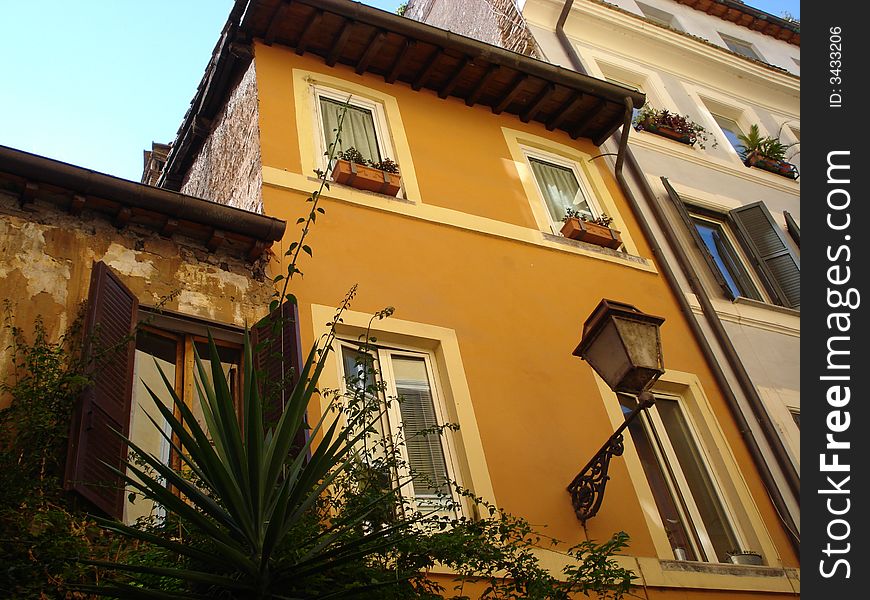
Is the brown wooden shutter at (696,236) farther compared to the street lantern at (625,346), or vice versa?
the brown wooden shutter at (696,236)

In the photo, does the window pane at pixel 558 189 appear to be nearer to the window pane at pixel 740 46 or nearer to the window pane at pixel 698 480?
the window pane at pixel 698 480

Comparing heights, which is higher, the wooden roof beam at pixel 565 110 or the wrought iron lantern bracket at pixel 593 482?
the wooden roof beam at pixel 565 110

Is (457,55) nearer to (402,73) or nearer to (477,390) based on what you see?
(402,73)

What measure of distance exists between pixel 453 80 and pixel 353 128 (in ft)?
4.79

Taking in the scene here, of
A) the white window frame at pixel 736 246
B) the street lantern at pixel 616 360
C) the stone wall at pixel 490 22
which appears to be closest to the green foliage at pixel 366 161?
the street lantern at pixel 616 360

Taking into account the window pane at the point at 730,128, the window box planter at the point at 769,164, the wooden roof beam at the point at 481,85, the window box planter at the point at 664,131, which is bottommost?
the wooden roof beam at the point at 481,85

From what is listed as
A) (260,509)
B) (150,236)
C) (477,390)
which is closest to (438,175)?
(477,390)

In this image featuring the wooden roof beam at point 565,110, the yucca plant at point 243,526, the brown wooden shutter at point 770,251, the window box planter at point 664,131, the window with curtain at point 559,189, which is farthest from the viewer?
the window box planter at point 664,131

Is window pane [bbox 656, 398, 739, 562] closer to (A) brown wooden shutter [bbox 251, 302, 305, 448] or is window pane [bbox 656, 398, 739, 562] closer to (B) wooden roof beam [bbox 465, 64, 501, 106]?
(A) brown wooden shutter [bbox 251, 302, 305, 448]

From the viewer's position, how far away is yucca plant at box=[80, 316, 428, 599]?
128 inches

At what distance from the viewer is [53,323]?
4902 millimetres

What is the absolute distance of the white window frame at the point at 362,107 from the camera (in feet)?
25.5

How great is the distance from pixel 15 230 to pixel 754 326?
22.3 ft

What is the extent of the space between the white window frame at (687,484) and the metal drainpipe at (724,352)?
428mm
